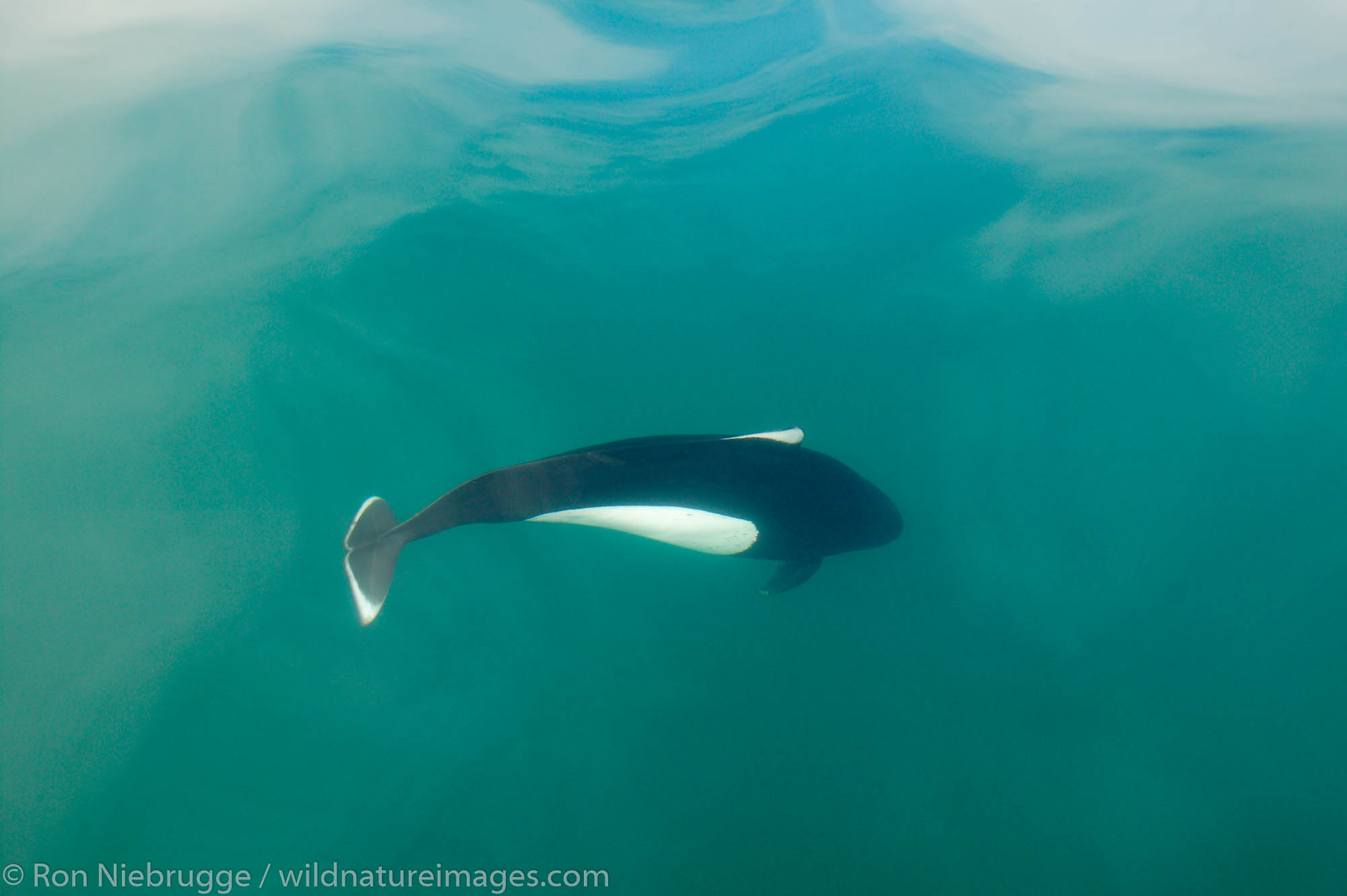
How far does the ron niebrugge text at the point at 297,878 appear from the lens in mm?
2855

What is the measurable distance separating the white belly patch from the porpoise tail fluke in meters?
0.76

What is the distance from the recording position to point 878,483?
384cm

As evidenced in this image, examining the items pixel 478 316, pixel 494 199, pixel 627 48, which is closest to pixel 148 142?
pixel 494 199

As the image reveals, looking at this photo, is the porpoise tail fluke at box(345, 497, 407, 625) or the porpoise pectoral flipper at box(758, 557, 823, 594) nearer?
the porpoise tail fluke at box(345, 497, 407, 625)

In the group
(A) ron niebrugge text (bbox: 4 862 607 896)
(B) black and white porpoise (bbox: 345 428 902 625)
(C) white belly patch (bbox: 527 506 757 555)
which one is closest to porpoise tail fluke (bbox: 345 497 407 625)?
(B) black and white porpoise (bbox: 345 428 902 625)

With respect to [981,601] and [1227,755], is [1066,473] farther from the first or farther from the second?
[1227,755]

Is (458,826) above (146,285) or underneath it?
underneath

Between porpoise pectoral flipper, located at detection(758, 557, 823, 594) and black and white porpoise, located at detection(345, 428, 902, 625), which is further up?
black and white porpoise, located at detection(345, 428, 902, 625)

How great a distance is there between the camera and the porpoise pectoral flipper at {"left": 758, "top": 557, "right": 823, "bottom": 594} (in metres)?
3.51

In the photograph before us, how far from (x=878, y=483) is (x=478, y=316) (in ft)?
9.53

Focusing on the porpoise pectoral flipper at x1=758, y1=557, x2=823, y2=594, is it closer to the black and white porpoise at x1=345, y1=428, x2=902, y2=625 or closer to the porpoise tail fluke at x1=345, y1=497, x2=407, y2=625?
the black and white porpoise at x1=345, y1=428, x2=902, y2=625

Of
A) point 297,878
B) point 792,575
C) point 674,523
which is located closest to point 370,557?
point 297,878

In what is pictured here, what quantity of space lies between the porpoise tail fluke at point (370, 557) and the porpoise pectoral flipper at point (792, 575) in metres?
1.94

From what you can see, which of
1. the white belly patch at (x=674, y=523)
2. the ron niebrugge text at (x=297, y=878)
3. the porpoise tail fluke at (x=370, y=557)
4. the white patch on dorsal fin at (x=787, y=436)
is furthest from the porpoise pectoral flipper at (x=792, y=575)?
the porpoise tail fluke at (x=370, y=557)
